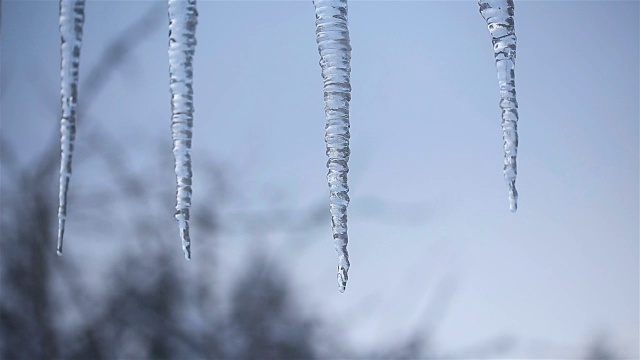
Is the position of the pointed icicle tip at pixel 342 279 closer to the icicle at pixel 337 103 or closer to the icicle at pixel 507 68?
the icicle at pixel 337 103

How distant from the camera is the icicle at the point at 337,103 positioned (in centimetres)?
110

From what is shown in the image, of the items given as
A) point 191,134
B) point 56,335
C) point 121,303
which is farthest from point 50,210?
point 191,134

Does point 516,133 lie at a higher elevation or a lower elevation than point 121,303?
higher

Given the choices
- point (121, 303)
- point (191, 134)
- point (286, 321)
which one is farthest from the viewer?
point (286, 321)

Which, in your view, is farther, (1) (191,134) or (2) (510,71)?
(1) (191,134)

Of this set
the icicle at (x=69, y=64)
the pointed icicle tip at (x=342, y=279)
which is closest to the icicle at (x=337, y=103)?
the pointed icicle tip at (x=342, y=279)

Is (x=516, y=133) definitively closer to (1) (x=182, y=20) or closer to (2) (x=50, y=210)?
(1) (x=182, y=20)

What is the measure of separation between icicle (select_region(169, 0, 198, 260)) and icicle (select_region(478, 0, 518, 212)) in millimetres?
463

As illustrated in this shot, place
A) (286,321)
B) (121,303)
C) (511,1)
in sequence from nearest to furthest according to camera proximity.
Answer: (511,1)
(121,303)
(286,321)

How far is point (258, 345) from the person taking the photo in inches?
247

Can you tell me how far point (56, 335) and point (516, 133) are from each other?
16.4 feet

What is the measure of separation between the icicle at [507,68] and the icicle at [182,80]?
46 cm

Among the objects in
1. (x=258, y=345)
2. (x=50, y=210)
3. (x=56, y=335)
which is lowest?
(x=258, y=345)

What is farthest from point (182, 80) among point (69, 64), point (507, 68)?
point (507, 68)
